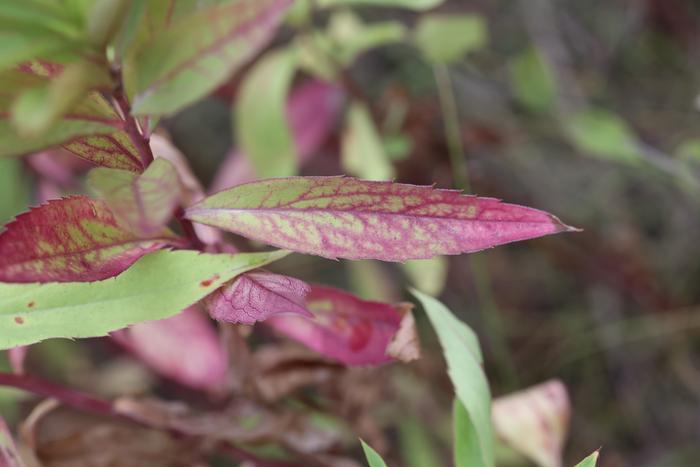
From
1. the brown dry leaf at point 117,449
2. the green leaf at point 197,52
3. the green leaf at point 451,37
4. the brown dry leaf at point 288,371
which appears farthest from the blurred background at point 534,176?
the green leaf at point 197,52

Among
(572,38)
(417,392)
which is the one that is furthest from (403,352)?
(572,38)

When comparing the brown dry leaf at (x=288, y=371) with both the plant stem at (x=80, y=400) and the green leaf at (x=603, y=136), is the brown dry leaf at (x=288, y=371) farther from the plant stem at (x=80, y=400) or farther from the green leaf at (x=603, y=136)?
the green leaf at (x=603, y=136)

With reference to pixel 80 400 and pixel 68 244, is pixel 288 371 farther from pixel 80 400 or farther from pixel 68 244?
pixel 68 244

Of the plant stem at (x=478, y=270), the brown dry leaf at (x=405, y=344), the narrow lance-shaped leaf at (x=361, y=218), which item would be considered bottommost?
the plant stem at (x=478, y=270)

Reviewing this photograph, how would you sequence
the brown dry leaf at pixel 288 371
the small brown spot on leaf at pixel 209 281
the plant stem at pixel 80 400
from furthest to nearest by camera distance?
the brown dry leaf at pixel 288 371, the plant stem at pixel 80 400, the small brown spot on leaf at pixel 209 281

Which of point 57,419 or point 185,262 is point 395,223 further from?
point 57,419
